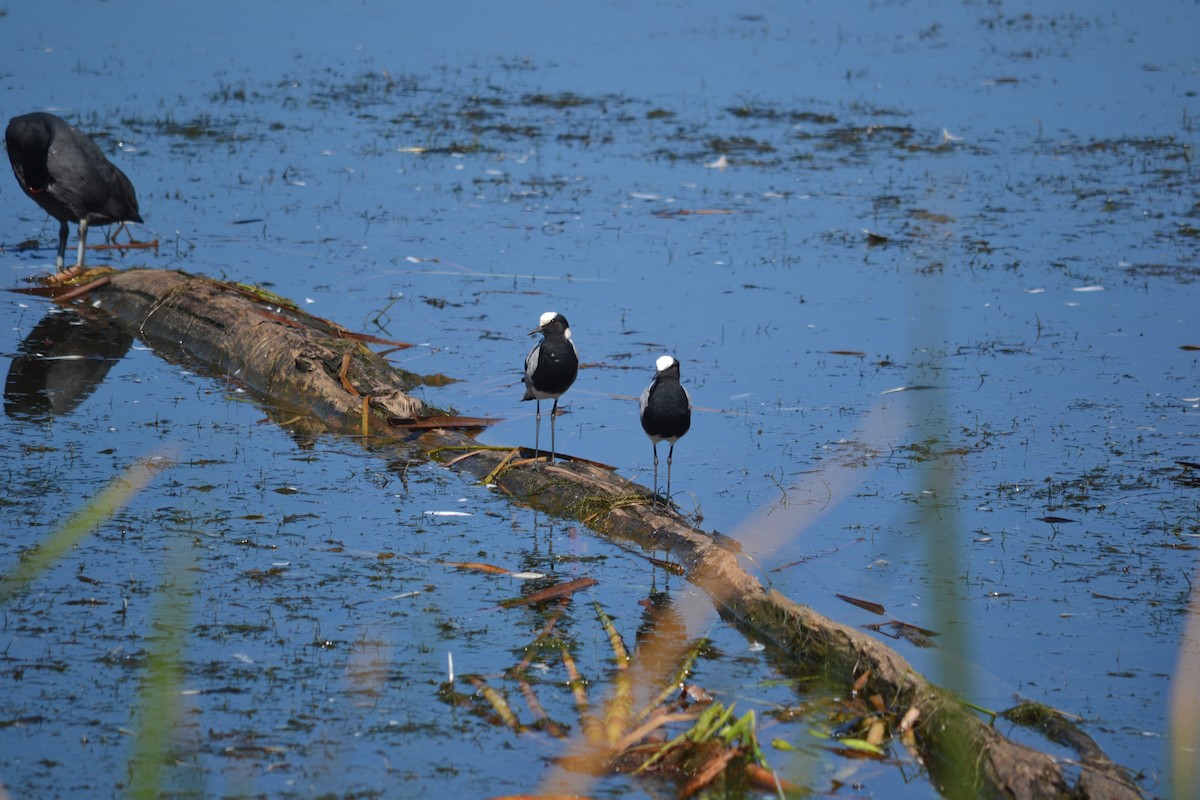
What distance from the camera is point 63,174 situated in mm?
11656

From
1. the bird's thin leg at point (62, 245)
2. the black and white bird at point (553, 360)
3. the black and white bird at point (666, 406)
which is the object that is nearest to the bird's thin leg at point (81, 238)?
the bird's thin leg at point (62, 245)

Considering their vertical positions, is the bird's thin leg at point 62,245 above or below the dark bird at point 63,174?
below

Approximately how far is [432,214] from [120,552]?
8.17 metres

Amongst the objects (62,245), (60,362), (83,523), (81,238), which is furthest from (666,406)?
(62,245)

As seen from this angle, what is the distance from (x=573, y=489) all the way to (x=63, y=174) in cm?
614

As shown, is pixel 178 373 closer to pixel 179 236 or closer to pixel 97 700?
pixel 179 236

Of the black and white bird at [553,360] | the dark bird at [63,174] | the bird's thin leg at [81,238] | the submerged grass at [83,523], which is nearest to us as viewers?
the submerged grass at [83,523]

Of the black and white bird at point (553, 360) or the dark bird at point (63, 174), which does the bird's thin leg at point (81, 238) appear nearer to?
the dark bird at point (63, 174)

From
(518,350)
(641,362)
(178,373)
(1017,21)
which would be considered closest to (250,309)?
(178,373)

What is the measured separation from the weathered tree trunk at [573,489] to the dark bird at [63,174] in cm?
82

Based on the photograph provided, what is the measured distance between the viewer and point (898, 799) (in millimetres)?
5051

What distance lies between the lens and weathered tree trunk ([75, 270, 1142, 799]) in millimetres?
5039

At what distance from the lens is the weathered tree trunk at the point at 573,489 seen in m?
5.04

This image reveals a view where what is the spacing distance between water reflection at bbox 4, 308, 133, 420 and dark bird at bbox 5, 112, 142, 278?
3.32ft
